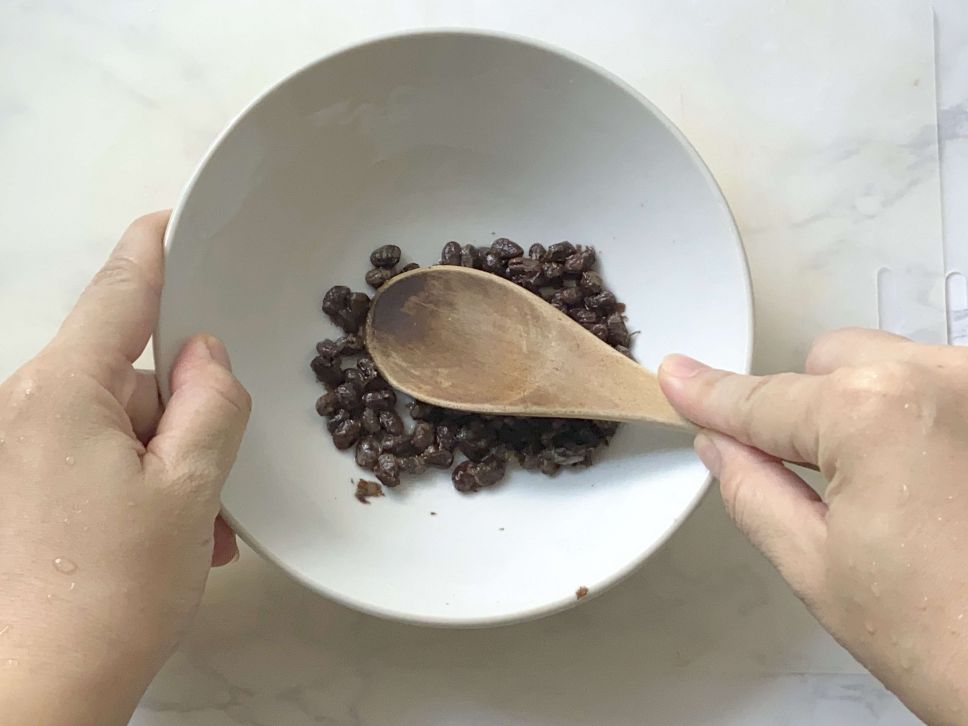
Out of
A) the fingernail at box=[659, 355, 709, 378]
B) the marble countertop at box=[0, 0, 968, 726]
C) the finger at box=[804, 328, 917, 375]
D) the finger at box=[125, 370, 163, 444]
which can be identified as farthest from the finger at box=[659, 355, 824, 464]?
the finger at box=[125, 370, 163, 444]

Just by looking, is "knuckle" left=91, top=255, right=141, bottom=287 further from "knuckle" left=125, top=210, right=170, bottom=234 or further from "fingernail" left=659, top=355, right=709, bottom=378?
"fingernail" left=659, top=355, right=709, bottom=378

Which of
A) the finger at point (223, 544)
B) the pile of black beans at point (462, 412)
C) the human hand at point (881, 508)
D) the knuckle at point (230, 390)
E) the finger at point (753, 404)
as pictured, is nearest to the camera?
the human hand at point (881, 508)

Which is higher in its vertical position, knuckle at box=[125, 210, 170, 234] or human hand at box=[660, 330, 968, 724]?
knuckle at box=[125, 210, 170, 234]

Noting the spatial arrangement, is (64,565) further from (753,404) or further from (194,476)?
(753,404)

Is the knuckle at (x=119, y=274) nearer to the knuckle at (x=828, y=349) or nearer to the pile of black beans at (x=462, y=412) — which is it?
the pile of black beans at (x=462, y=412)

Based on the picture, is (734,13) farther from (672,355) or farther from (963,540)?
(963,540)

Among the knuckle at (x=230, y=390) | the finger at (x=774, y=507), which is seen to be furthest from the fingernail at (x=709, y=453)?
the knuckle at (x=230, y=390)
